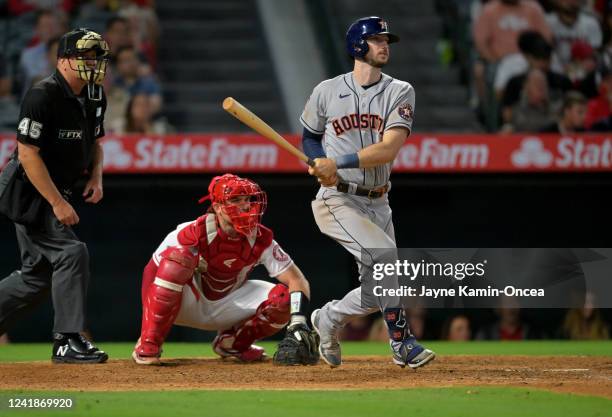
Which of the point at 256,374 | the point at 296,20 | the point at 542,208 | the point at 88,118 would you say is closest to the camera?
the point at 256,374

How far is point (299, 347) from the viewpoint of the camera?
6.06 m

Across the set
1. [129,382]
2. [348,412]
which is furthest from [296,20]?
[348,412]

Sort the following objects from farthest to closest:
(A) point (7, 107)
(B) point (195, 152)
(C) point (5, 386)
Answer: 1. (A) point (7, 107)
2. (B) point (195, 152)
3. (C) point (5, 386)

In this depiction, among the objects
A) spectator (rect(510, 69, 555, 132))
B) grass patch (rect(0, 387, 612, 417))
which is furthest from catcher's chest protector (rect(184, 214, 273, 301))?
spectator (rect(510, 69, 555, 132))

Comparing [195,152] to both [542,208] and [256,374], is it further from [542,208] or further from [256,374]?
[256,374]

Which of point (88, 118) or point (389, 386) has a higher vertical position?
point (88, 118)

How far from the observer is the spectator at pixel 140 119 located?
1041 cm

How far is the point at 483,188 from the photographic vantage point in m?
11.2

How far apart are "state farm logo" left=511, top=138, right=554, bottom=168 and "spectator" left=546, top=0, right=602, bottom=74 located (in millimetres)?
2132

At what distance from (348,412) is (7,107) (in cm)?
718

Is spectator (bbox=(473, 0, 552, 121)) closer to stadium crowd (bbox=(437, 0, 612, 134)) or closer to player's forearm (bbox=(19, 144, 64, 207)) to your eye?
stadium crowd (bbox=(437, 0, 612, 134))

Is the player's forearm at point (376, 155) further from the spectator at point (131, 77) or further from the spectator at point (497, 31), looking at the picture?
the spectator at point (497, 31)

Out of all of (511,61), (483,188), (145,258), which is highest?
(511,61)

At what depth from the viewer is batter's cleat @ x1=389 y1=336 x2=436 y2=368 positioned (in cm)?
568
